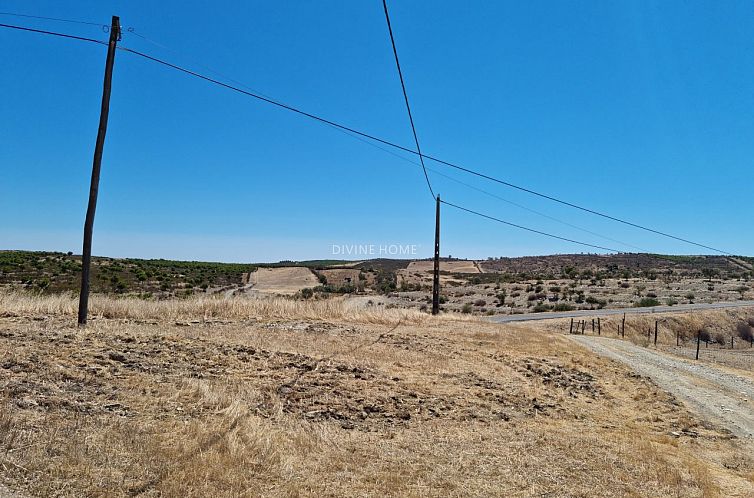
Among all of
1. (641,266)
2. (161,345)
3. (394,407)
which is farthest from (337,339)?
(641,266)

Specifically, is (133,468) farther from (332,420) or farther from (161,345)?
(161,345)

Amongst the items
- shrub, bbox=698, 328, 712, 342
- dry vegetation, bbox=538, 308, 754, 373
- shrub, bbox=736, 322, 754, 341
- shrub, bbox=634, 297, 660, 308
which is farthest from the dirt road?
shrub, bbox=634, 297, 660, 308

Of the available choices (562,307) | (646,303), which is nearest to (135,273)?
(562,307)

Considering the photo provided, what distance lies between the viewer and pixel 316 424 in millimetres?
8234

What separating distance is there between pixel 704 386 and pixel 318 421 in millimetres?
13940

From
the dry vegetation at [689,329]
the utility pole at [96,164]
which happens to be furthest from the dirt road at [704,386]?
the utility pole at [96,164]

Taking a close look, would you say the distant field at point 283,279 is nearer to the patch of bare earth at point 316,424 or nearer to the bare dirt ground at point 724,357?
the bare dirt ground at point 724,357

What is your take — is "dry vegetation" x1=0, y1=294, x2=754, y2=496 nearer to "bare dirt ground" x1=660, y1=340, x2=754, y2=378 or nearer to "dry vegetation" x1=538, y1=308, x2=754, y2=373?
"bare dirt ground" x1=660, y1=340, x2=754, y2=378

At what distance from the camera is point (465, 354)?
16297 millimetres

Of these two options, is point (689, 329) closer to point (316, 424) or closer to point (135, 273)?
point (316, 424)

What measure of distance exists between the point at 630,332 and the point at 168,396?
3453 cm

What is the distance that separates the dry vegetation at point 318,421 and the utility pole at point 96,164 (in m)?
1.05

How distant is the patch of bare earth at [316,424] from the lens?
5.66 m

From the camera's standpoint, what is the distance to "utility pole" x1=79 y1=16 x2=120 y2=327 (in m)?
14.7
